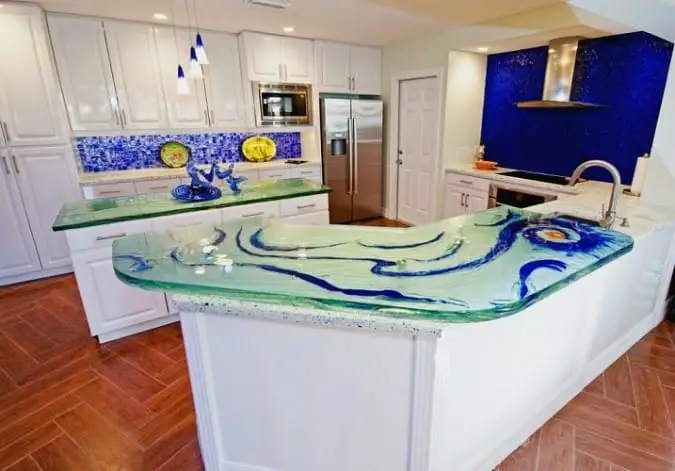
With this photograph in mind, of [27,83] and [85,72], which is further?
[85,72]

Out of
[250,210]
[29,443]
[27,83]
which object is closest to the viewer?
[29,443]

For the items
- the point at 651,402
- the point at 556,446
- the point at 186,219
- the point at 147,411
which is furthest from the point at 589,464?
the point at 186,219

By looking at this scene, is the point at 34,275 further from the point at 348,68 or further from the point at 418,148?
the point at 418,148

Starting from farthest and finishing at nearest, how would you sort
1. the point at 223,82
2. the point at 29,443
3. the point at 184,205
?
the point at 223,82, the point at 184,205, the point at 29,443

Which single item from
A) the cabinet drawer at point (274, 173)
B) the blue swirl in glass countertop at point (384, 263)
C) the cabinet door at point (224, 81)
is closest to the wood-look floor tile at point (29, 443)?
the blue swirl in glass countertop at point (384, 263)

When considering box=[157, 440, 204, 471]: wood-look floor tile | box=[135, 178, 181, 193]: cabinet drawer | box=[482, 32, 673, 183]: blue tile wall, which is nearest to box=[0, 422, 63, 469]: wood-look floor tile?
box=[157, 440, 204, 471]: wood-look floor tile

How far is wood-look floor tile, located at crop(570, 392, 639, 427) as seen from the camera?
6.15ft

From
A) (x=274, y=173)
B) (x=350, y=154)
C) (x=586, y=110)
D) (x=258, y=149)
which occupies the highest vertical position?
(x=586, y=110)

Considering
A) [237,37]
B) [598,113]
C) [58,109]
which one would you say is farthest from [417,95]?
[58,109]

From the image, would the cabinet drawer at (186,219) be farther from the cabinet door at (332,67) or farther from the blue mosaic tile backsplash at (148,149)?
the cabinet door at (332,67)

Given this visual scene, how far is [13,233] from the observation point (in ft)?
10.9

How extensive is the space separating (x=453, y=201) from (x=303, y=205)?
210cm

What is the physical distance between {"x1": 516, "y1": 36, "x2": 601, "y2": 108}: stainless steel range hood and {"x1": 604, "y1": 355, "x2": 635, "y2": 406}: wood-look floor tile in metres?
2.34

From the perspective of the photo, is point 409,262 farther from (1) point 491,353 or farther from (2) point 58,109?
(2) point 58,109
